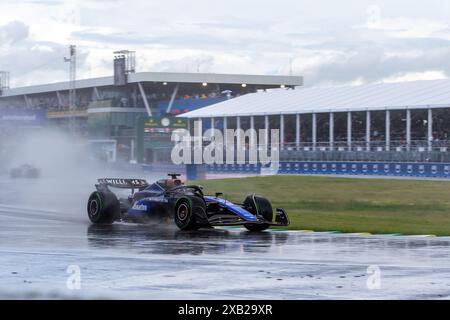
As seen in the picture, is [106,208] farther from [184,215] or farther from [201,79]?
[201,79]

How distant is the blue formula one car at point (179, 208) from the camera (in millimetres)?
19156

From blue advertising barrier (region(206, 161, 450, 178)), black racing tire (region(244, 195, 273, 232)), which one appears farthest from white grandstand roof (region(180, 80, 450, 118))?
black racing tire (region(244, 195, 273, 232))

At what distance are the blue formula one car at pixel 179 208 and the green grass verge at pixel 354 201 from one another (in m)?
1.66

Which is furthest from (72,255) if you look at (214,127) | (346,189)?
(214,127)

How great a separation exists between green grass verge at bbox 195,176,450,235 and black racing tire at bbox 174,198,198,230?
3.05m

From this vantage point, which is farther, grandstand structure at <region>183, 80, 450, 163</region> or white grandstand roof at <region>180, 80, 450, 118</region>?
white grandstand roof at <region>180, 80, 450, 118</region>

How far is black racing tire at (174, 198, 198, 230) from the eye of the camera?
1908 centimetres

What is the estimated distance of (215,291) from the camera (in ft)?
34.4

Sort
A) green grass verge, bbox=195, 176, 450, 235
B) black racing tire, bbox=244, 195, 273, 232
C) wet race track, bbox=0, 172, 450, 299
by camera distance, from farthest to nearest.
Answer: green grass verge, bbox=195, 176, 450, 235, black racing tire, bbox=244, 195, 273, 232, wet race track, bbox=0, 172, 450, 299

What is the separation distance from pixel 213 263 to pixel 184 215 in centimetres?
595

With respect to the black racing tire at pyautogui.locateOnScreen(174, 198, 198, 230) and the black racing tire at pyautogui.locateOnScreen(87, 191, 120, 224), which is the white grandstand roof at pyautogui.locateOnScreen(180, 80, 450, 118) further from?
the black racing tire at pyautogui.locateOnScreen(174, 198, 198, 230)
